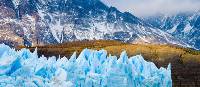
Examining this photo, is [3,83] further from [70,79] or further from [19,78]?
[70,79]

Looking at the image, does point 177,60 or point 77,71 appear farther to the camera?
point 177,60

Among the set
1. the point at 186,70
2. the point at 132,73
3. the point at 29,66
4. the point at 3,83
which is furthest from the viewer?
the point at 186,70

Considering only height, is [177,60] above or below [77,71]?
above

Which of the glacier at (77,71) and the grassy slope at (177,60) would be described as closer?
the glacier at (77,71)

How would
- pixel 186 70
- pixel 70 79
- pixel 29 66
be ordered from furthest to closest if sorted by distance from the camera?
pixel 186 70, pixel 70 79, pixel 29 66

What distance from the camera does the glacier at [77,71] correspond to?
31.0 metres

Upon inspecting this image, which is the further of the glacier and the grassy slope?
the grassy slope

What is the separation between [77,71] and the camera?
35.2 meters

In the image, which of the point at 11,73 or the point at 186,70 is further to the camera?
the point at 186,70

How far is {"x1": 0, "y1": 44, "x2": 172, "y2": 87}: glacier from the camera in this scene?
30969 millimetres

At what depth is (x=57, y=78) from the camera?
3253 centimetres

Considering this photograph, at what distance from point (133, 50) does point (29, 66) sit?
13912 centimetres

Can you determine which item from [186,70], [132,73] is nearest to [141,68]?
[132,73]

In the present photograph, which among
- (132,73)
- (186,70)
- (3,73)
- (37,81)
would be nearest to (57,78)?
(37,81)
